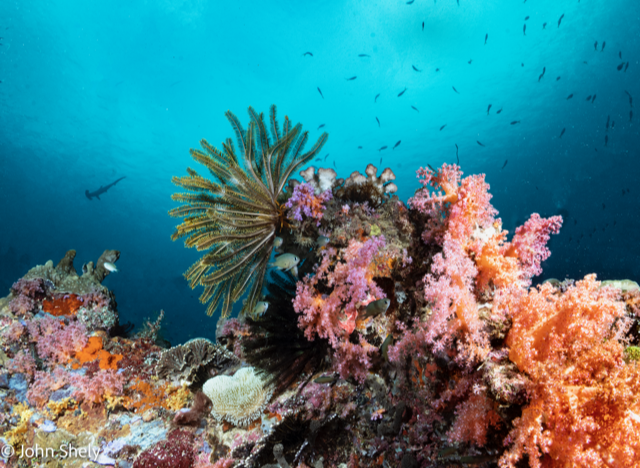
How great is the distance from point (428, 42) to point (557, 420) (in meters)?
38.4

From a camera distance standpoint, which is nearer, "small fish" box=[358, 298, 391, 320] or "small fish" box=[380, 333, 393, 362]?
"small fish" box=[358, 298, 391, 320]

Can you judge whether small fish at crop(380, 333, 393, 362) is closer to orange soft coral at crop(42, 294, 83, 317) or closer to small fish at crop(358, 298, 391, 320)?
small fish at crop(358, 298, 391, 320)

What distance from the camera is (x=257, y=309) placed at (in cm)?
417

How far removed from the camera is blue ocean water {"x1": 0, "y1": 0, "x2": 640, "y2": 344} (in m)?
27.4

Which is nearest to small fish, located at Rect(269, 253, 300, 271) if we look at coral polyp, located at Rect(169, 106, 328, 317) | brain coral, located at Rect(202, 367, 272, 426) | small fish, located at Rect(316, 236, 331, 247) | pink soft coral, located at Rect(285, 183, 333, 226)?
small fish, located at Rect(316, 236, 331, 247)

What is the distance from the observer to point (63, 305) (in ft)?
19.2

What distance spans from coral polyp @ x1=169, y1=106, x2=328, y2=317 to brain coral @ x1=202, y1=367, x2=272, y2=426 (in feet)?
3.47

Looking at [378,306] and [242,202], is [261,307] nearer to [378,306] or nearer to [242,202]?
[242,202]

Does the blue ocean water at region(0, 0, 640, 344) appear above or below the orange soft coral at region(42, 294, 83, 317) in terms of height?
above

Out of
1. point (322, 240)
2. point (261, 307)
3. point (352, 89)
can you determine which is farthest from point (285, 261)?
point (352, 89)

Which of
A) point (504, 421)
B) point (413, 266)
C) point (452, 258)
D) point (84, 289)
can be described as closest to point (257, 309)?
point (413, 266)

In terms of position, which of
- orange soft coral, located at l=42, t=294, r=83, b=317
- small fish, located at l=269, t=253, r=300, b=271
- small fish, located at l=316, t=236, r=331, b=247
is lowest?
orange soft coral, located at l=42, t=294, r=83, b=317

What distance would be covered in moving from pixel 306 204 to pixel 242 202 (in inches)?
40.2

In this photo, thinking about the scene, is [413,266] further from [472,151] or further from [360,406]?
[472,151]
